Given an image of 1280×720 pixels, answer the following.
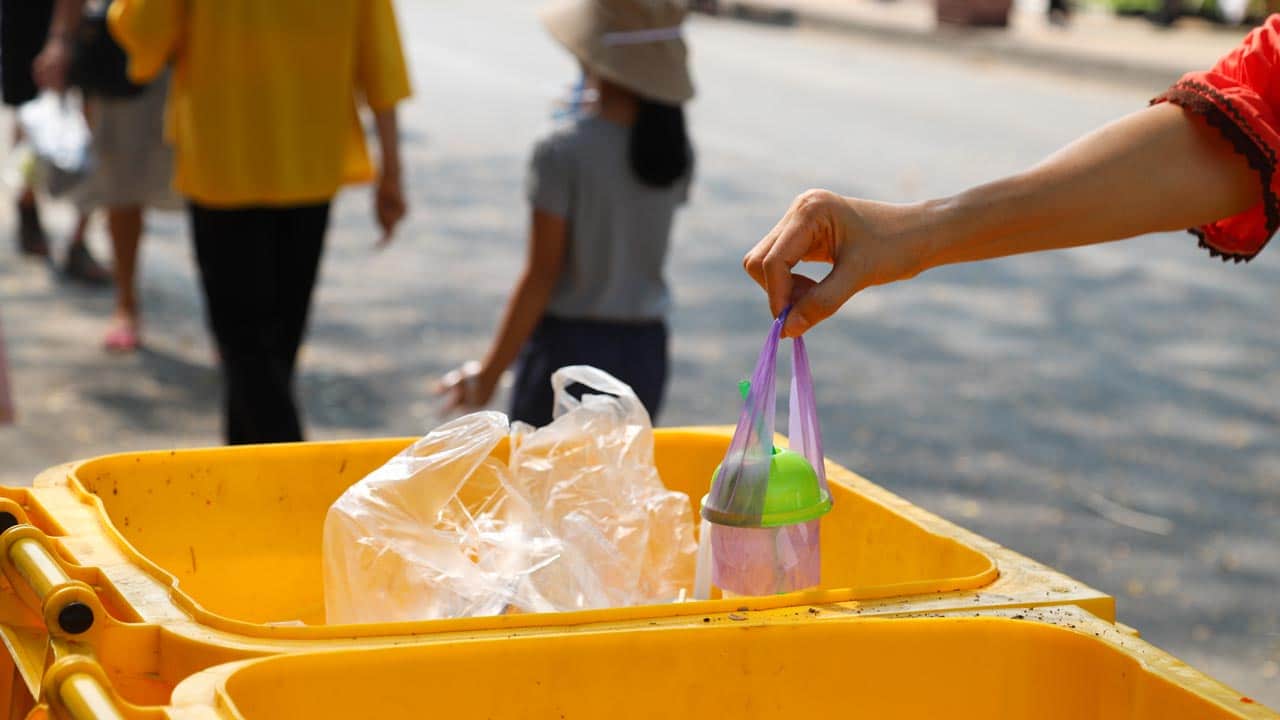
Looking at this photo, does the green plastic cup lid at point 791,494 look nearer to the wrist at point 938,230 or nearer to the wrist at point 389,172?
the wrist at point 938,230

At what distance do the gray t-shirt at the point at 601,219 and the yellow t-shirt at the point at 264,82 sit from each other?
2.86 ft

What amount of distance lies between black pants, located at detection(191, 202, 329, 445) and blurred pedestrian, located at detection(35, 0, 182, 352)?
6.96 feet

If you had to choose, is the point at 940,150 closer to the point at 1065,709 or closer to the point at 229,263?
the point at 229,263

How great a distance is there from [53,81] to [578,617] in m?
4.87

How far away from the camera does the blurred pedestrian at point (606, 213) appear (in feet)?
12.1

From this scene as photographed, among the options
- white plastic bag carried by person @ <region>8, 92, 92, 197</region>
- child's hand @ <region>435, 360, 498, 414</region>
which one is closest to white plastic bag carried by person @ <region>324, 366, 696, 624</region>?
child's hand @ <region>435, 360, 498, 414</region>

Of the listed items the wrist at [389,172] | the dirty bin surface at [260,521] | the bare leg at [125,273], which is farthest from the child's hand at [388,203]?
the dirty bin surface at [260,521]

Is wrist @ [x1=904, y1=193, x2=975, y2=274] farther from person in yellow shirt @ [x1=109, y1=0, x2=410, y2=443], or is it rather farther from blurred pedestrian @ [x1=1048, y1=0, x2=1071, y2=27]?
blurred pedestrian @ [x1=1048, y1=0, x2=1071, y2=27]

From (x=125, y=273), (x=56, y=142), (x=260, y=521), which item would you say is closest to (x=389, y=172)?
(x=125, y=273)

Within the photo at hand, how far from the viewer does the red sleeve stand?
1825 mm

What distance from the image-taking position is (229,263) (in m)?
4.33

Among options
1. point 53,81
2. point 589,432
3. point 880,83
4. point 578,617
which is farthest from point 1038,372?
point 880,83

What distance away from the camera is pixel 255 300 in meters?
4.33

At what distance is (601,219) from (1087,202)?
1985mm
